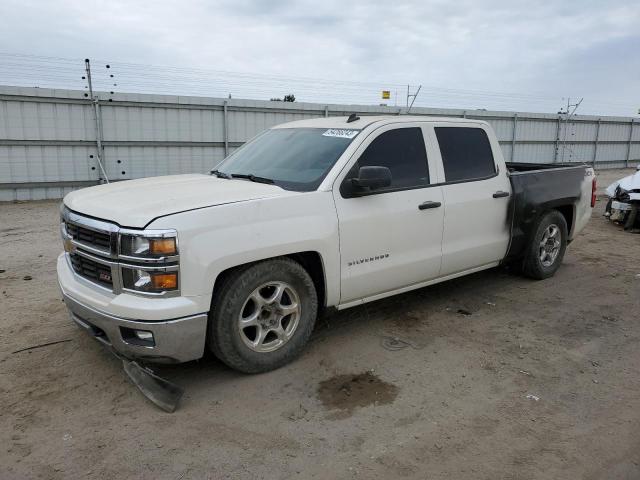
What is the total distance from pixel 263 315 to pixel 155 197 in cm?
113

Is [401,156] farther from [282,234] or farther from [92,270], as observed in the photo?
[92,270]

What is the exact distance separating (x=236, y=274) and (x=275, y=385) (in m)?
0.86

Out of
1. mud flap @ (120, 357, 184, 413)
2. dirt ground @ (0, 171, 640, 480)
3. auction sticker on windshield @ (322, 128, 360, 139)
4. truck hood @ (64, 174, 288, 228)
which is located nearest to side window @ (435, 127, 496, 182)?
auction sticker on windshield @ (322, 128, 360, 139)

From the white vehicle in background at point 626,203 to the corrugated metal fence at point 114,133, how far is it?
9.29 meters

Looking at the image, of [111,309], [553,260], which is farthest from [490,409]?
[553,260]

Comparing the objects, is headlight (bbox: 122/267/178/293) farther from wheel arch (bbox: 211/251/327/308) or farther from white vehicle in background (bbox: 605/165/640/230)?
white vehicle in background (bbox: 605/165/640/230)

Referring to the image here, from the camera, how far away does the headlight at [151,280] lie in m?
3.18

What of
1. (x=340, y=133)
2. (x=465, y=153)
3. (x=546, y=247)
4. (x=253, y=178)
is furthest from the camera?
(x=546, y=247)

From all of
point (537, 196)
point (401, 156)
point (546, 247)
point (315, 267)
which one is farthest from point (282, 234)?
point (546, 247)

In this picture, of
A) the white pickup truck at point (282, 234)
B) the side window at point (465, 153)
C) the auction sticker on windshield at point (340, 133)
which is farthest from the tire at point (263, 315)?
the side window at point (465, 153)

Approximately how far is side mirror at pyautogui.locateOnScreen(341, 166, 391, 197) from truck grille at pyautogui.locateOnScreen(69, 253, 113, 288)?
5.88ft

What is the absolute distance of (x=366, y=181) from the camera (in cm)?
390

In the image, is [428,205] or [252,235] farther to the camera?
[428,205]

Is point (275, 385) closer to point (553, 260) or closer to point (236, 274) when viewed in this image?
point (236, 274)
